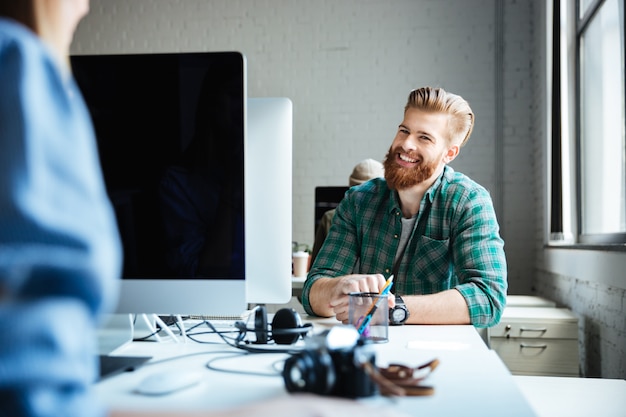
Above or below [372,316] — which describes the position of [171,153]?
above

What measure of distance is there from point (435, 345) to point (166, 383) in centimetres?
61

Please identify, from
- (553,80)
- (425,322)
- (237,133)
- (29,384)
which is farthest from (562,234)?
(29,384)

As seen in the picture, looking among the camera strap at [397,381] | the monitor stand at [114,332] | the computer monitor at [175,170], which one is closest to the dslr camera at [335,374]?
the camera strap at [397,381]

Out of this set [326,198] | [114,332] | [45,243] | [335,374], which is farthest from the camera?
[326,198]

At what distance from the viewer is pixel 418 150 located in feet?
6.72

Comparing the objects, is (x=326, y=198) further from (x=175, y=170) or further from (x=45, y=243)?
(x=45, y=243)

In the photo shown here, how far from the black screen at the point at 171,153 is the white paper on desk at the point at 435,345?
42 centimetres

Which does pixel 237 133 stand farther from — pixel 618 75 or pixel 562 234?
pixel 562 234

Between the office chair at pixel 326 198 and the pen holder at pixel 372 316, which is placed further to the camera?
the office chair at pixel 326 198

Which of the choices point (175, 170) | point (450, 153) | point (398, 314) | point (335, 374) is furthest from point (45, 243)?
point (450, 153)

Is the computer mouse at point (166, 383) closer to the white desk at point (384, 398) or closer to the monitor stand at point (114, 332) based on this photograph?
the white desk at point (384, 398)

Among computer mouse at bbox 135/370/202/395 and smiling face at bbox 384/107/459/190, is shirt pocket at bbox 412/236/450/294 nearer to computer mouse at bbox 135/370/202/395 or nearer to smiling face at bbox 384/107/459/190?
smiling face at bbox 384/107/459/190

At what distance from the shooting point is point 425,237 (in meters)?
1.95

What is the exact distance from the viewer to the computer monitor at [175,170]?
106cm
